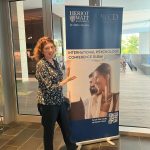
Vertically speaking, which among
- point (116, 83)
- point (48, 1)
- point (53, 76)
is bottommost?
point (116, 83)

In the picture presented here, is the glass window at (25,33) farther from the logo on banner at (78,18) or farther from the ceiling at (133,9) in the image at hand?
the logo on banner at (78,18)

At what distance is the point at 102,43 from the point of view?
2.77 m

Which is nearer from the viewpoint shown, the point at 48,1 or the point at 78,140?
the point at 78,140

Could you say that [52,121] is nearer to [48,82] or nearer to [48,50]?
[48,82]

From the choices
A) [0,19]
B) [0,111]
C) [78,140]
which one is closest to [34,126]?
[0,111]

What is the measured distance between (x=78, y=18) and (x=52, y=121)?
1293 mm

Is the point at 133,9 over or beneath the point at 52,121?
over

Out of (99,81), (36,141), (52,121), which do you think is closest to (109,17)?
(99,81)

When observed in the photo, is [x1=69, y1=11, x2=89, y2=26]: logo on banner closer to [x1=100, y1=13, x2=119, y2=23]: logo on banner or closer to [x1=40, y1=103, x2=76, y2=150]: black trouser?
[x1=100, y1=13, x2=119, y2=23]: logo on banner

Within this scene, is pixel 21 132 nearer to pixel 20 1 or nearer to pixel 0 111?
pixel 0 111

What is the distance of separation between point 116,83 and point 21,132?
1.81m

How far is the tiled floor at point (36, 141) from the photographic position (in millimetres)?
2961

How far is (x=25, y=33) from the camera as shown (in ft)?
13.1

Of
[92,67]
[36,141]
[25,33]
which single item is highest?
[25,33]
